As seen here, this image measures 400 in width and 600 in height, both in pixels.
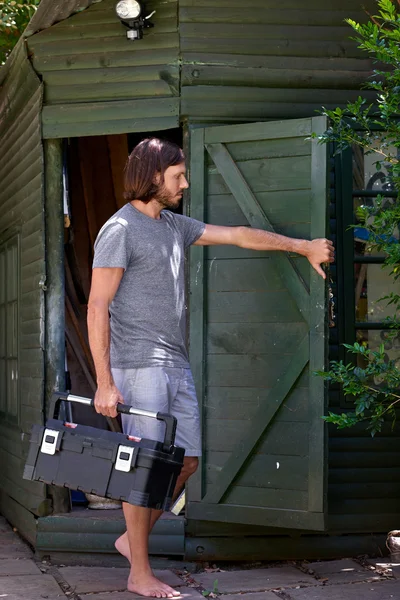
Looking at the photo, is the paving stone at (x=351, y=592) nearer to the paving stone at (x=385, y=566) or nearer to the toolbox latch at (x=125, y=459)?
the paving stone at (x=385, y=566)

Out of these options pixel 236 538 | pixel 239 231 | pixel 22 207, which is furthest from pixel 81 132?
pixel 236 538

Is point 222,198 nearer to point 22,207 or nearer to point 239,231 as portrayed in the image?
point 239,231

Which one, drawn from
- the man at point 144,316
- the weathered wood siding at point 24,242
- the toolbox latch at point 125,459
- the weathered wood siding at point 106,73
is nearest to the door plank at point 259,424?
the man at point 144,316

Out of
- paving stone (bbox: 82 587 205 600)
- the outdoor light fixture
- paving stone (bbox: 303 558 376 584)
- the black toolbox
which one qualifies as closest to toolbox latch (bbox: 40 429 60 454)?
the black toolbox

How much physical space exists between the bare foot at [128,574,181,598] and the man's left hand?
181 centimetres

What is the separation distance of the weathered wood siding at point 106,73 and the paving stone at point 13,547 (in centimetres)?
270

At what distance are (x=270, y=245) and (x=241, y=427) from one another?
116 cm

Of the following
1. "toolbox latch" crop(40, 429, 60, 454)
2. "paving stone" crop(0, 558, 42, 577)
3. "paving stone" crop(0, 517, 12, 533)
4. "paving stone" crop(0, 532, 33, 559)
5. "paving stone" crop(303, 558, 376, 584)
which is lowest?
"paving stone" crop(0, 517, 12, 533)

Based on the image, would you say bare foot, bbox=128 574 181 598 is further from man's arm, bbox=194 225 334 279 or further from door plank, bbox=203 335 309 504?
man's arm, bbox=194 225 334 279

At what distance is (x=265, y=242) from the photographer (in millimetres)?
4820

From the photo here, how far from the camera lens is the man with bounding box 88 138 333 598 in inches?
168

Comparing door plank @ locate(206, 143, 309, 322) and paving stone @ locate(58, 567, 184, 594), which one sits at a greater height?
door plank @ locate(206, 143, 309, 322)

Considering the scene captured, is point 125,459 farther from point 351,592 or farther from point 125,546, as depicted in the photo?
point 351,592

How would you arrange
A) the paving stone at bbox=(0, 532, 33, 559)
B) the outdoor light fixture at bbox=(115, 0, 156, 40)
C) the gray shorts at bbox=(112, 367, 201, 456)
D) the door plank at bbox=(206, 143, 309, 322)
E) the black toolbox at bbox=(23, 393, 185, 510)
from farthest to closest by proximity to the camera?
the paving stone at bbox=(0, 532, 33, 559)
the outdoor light fixture at bbox=(115, 0, 156, 40)
the door plank at bbox=(206, 143, 309, 322)
the gray shorts at bbox=(112, 367, 201, 456)
the black toolbox at bbox=(23, 393, 185, 510)
